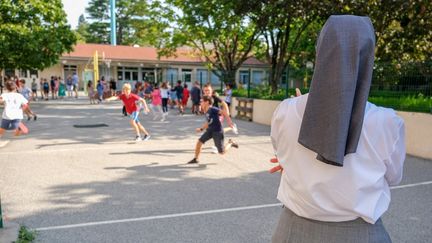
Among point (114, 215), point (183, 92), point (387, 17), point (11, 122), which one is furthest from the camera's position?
point (183, 92)

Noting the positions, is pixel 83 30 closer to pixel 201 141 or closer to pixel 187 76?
pixel 187 76

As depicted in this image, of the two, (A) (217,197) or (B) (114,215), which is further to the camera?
(A) (217,197)

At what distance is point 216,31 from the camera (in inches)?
879

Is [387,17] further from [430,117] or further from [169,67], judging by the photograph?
[169,67]

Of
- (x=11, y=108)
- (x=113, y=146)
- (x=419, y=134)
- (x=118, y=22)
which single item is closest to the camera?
(x=419, y=134)

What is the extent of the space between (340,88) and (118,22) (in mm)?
67234

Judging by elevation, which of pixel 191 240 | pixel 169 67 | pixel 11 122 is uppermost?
pixel 169 67

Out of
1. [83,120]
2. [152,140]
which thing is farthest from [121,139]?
[83,120]

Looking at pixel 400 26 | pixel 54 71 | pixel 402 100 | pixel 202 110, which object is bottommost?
pixel 202 110

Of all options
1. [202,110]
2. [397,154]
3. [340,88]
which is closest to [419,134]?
[202,110]

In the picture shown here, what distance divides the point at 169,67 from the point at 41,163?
35712 mm

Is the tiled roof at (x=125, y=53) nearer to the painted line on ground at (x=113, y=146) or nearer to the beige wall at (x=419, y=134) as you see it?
the painted line on ground at (x=113, y=146)

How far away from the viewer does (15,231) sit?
13.5ft

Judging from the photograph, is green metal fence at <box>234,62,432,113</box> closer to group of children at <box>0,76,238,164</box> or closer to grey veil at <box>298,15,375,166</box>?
group of children at <box>0,76,238,164</box>
